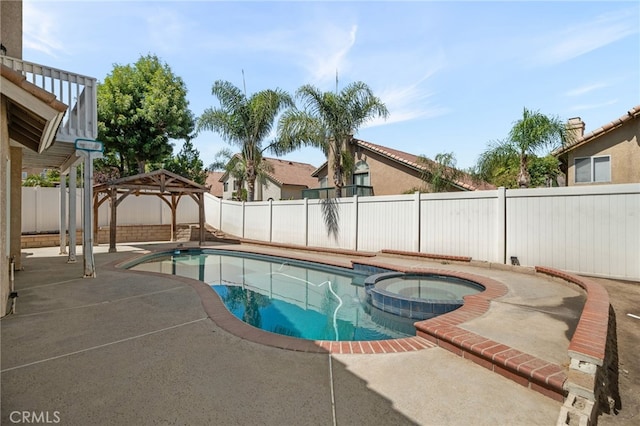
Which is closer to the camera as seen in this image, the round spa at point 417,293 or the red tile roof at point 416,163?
the round spa at point 417,293

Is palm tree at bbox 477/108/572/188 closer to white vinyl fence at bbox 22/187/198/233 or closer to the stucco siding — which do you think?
the stucco siding

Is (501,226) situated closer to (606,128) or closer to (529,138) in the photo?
(529,138)

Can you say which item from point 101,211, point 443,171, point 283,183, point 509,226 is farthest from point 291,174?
point 509,226

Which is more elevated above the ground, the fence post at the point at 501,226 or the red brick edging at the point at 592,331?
the fence post at the point at 501,226

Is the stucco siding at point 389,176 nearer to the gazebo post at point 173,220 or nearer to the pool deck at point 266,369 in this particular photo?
the gazebo post at point 173,220

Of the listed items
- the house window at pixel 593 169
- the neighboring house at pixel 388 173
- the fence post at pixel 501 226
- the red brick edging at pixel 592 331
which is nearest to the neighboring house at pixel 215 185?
the neighboring house at pixel 388 173

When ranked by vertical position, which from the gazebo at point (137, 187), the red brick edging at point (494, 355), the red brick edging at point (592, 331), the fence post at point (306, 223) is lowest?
the red brick edging at point (494, 355)

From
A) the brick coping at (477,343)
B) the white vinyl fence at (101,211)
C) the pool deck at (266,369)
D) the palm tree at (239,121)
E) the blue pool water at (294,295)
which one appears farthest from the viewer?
the palm tree at (239,121)

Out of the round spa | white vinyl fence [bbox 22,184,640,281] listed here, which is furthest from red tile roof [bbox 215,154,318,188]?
the round spa

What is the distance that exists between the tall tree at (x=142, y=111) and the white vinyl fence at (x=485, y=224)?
484 centimetres

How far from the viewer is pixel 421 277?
27.7 feet

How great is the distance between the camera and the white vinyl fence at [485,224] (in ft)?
23.9

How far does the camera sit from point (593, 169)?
478 inches

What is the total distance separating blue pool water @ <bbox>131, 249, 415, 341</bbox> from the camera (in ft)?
19.2
